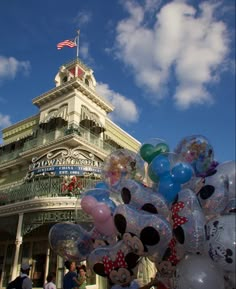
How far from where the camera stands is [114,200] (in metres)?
4.41

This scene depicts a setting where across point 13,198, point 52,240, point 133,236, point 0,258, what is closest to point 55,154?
point 13,198

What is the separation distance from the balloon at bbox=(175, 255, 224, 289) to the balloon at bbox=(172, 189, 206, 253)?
0.12 m

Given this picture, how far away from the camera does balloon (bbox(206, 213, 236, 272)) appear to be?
3.08 m

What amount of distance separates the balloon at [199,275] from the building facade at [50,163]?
205 inches

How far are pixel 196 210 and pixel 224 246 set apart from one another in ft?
1.54

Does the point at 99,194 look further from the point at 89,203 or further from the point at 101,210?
the point at 101,210

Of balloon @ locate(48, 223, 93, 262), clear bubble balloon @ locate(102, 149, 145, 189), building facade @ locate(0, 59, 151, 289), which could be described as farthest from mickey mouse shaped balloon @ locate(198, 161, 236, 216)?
building facade @ locate(0, 59, 151, 289)

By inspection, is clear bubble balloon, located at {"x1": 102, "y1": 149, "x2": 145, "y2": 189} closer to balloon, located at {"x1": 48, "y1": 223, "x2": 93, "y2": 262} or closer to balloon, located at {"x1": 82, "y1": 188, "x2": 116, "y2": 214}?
balloon, located at {"x1": 82, "y1": 188, "x2": 116, "y2": 214}

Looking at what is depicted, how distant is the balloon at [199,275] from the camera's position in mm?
3225

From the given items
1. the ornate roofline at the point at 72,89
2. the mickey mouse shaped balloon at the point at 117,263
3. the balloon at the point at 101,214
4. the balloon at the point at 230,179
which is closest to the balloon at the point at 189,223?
the balloon at the point at 230,179

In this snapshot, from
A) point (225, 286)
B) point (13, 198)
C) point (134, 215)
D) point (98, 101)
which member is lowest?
point (225, 286)

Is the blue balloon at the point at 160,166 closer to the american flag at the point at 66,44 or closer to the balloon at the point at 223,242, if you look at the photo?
the balloon at the point at 223,242

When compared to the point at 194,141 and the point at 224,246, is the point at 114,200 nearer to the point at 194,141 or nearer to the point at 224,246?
the point at 194,141

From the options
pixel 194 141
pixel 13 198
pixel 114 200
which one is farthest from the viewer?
pixel 13 198
